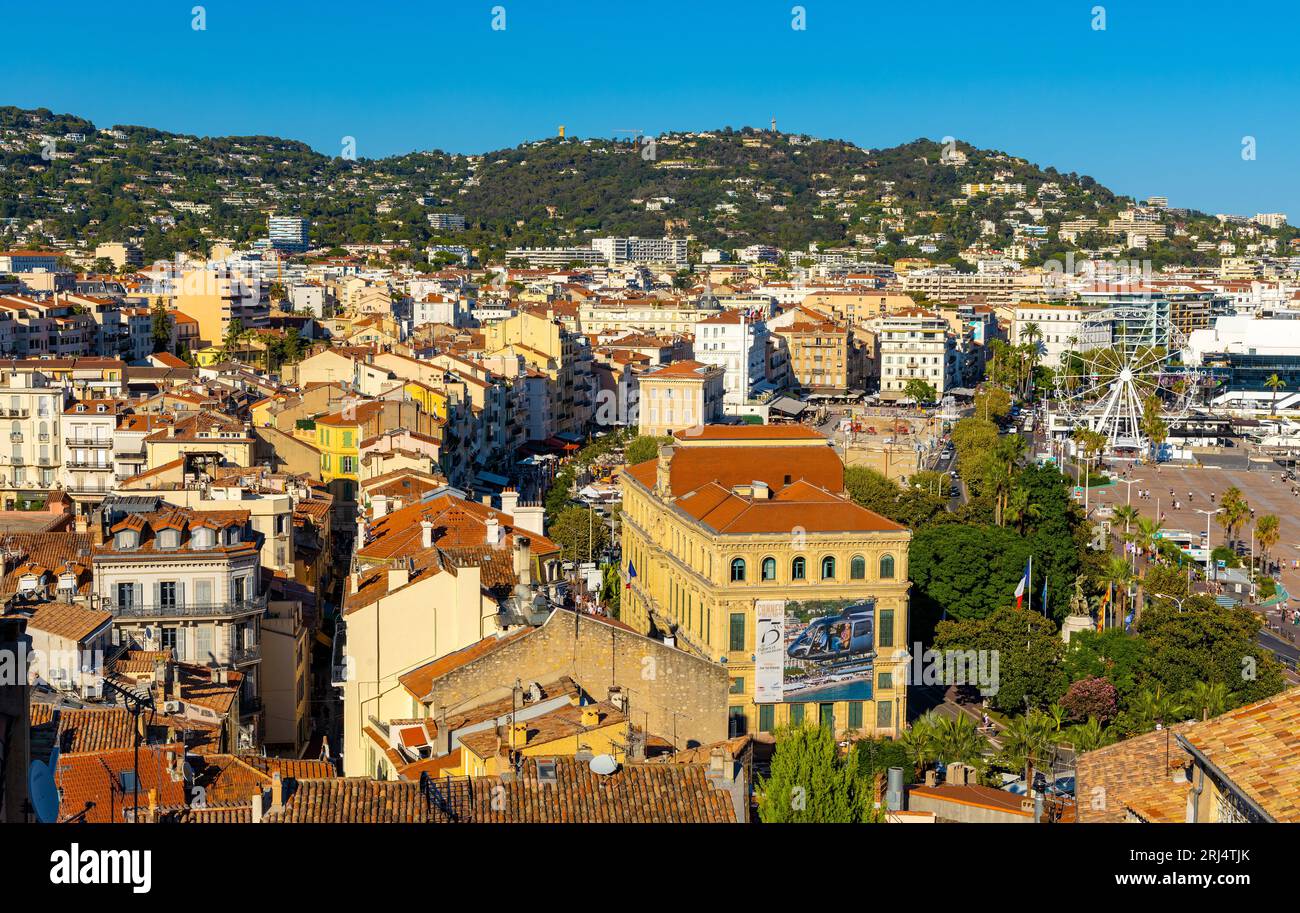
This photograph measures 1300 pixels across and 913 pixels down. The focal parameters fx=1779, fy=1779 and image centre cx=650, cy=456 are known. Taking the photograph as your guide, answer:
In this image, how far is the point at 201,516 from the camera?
33.4 m

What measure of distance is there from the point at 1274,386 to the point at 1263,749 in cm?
13820

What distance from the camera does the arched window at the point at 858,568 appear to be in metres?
38.3

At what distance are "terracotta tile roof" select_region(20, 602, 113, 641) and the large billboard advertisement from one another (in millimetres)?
14999

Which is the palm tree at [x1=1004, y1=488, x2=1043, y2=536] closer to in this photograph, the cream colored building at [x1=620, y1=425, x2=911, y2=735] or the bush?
the bush

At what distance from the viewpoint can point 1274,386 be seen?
14600 centimetres

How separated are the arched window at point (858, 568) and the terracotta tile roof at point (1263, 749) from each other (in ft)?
68.5

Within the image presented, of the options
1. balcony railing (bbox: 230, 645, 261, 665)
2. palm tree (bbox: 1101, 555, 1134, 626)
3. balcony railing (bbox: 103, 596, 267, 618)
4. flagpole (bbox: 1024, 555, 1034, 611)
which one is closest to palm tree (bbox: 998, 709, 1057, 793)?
flagpole (bbox: 1024, 555, 1034, 611)

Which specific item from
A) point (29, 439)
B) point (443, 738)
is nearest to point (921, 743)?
point (443, 738)

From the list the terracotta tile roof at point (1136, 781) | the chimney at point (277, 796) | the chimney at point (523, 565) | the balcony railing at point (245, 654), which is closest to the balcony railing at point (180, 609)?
the balcony railing at point (245, 654)

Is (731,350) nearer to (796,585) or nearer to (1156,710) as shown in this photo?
(796,585)

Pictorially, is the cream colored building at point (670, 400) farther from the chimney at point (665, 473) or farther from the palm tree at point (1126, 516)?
the chimney at point (665, 473)
